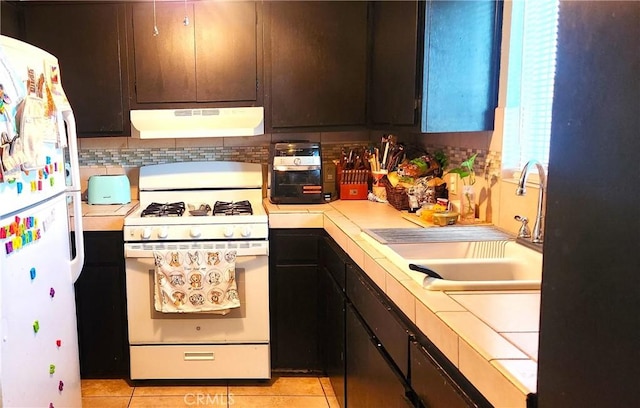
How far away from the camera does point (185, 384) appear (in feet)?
9.48

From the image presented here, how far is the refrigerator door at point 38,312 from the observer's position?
5.38ft

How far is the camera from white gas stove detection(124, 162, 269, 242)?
2.65m

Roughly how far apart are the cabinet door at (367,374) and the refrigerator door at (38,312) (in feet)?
3.52

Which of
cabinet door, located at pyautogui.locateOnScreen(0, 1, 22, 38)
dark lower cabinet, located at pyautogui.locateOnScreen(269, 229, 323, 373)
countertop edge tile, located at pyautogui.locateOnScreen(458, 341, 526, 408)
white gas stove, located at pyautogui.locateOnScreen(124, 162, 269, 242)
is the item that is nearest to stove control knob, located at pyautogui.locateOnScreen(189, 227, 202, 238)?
white gas stove, located at pyautogui.locateOnScreen(124, 162, 269, 242)

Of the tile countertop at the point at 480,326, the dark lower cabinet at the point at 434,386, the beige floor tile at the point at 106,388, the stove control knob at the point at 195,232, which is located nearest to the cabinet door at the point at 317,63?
the stove control knob at the point at 195,232

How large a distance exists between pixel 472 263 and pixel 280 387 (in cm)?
143

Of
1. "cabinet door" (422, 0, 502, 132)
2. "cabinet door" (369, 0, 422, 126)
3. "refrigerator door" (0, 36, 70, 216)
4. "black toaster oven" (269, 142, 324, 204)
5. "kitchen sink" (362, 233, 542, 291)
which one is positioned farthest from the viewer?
"black toaster oven" (269, 142, 324, 204)

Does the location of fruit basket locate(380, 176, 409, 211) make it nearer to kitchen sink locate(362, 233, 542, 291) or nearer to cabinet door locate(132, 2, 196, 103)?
kitchen sink locate(362, 233, 542, 291)

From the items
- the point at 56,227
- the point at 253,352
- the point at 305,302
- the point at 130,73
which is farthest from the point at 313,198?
the point at 56,227

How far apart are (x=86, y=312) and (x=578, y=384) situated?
101 inches

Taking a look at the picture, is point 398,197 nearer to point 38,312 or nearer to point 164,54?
point 164,54

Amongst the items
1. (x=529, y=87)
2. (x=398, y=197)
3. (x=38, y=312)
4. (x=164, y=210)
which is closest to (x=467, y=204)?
(x=398, y=197)

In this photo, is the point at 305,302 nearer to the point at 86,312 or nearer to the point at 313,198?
the point at 313,198

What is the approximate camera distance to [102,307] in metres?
2.78
